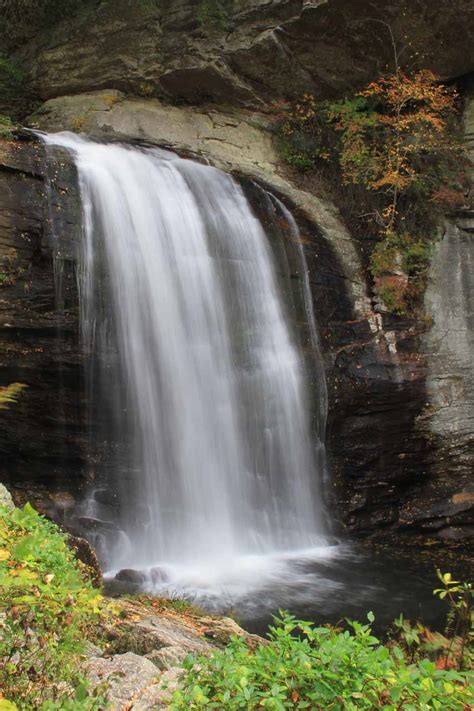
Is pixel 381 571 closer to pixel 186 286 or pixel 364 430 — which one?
pixel 364 430

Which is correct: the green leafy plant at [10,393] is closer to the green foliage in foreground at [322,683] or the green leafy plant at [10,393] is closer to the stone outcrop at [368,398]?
the stone outcrop at [368,398]

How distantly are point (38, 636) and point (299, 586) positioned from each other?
5.04 meters

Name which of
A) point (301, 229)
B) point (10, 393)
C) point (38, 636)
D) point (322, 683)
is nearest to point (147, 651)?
point (38, 636)

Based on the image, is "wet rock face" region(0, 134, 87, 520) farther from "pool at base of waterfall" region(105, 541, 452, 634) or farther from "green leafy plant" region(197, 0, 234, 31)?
"green leafy plant" region(197, 0, 234, 31)

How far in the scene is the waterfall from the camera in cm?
744

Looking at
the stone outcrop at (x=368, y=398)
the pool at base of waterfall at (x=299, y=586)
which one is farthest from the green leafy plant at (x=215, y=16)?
the pool at base of waterfall at (x=299, y=586)

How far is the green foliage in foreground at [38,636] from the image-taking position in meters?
2.04

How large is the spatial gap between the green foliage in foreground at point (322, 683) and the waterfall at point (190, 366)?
502 centimetres

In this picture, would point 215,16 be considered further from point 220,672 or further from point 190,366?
point 220,672

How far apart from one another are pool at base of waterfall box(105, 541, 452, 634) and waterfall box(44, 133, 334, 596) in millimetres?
404

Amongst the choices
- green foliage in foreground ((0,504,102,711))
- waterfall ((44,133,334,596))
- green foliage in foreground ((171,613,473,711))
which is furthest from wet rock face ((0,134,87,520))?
green foliage in foreground ((171,613,473,711))

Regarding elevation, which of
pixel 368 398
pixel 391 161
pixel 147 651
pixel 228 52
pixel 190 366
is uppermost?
pixel 228 52

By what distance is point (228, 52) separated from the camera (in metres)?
12.1

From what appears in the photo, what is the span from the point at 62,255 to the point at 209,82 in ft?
24.1
